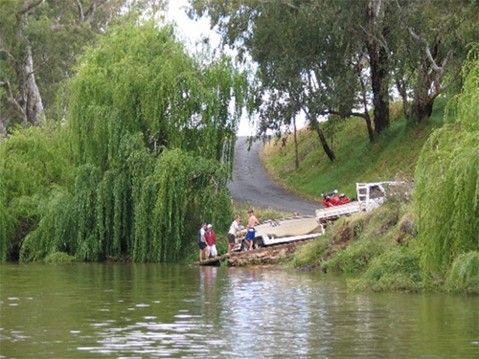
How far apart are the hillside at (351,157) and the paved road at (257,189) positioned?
0.96 meters

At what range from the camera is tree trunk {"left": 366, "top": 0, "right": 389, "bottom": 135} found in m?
64.5

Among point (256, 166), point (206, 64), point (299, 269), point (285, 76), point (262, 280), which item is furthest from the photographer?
point (256, 166)

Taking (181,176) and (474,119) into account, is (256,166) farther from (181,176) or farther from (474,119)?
(474,119)

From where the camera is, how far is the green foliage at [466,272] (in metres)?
28.1

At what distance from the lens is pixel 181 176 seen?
47969 mm

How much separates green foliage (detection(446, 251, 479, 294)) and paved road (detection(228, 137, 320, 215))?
33019 mm

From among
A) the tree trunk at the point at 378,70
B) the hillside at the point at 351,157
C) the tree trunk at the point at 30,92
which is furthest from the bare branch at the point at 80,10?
the tree trunk at the point at 378,70

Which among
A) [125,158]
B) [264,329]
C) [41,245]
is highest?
[125,158]

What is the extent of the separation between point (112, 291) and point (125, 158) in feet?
52.5

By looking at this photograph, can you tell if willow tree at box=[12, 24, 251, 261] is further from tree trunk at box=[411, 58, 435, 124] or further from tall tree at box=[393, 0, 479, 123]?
tree trunk at box=[411, 58, 435, 124]

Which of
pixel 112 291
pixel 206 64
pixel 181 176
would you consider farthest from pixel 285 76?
pixel 112 291

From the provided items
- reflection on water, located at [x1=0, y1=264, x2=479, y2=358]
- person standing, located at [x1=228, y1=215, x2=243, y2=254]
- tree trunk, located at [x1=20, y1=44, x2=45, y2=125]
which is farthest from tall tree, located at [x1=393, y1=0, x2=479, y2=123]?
tree trunk, located at [x1=20, y1=44, x2=45, y2=125]

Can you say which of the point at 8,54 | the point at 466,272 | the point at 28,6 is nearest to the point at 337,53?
the point at 28,6

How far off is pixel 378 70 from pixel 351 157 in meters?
8.74
